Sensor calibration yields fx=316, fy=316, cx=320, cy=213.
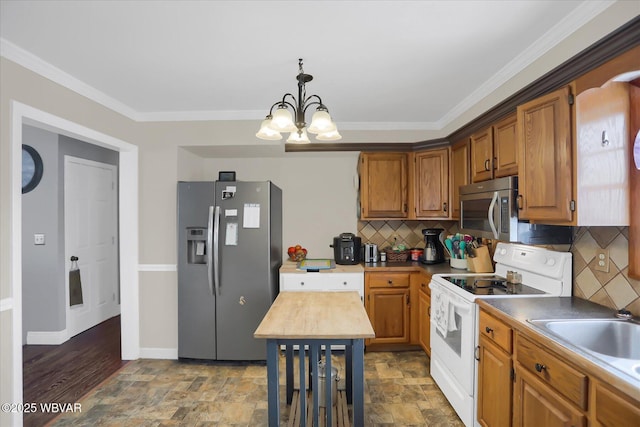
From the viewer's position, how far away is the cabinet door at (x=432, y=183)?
3156mm

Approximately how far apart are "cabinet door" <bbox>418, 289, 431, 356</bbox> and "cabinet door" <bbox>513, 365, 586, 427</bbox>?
4.13 feet

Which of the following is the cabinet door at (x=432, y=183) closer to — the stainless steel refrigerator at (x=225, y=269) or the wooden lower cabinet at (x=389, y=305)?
the wooden lower cabinet at (x=389, y=305)

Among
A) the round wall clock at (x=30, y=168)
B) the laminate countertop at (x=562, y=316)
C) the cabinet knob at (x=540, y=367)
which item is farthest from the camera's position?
the round wall clock at (x=30, y=168)

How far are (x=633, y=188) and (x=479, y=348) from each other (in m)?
1.15

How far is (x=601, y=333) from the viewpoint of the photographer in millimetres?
1464

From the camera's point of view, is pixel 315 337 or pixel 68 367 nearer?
pixel 315 337

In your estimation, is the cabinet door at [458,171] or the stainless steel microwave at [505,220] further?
the cabinet door at [458,171]

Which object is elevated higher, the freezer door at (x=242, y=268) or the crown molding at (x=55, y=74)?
the crown molding at (x=55, y=74)

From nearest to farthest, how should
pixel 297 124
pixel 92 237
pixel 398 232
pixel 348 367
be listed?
pixel 297 124 → pixel 348 367 → pixel 398 232 → pixel 92 237

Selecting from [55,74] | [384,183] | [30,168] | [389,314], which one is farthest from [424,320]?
[30,168]

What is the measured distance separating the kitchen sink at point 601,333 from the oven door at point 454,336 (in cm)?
51

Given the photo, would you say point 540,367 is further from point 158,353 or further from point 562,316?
point 158,353

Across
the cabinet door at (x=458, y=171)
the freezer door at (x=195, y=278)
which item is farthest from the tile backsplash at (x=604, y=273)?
the freezer door at (x=195, y=278)

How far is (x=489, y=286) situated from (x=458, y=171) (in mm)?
1178
